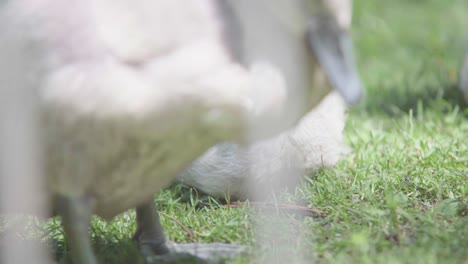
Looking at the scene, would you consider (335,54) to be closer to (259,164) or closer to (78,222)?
(78,222)

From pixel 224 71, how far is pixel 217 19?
0.36ft

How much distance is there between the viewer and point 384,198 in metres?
2.10

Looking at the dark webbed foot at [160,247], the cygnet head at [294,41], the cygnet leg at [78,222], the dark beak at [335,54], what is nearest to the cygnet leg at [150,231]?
the dark webbed foot at [160,247]

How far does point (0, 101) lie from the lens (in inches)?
60.2

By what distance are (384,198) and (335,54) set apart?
66 cm

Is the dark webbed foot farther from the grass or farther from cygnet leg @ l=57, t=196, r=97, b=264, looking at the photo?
cygnet leg @ l=57, t=196, r=97, b=264

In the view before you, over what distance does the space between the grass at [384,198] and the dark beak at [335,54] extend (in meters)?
0.31

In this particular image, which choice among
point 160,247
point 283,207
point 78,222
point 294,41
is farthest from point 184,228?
point 294,41

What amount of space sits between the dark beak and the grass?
31 centimetres

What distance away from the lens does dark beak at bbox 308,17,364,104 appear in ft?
5.01

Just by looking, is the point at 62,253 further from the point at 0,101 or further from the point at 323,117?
the point at 323,117

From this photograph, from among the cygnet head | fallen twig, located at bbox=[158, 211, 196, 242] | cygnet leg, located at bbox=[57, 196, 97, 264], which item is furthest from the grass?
the cygnet head

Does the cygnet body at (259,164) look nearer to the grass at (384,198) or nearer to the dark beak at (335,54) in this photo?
the grass at (384,198)

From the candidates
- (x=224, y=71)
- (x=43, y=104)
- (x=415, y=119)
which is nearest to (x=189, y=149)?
(x=224, y=71)
